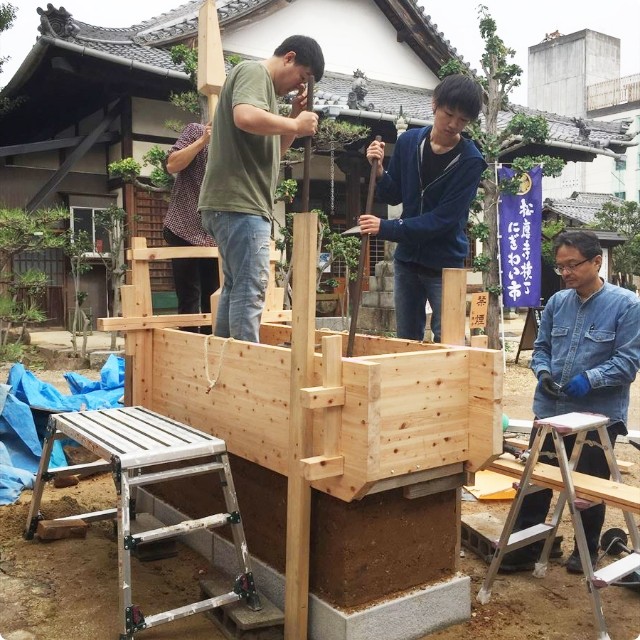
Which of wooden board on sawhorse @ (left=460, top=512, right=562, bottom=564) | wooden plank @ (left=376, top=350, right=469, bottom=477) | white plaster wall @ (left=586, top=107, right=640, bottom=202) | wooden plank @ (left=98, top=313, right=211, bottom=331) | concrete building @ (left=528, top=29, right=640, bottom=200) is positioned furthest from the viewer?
concrete building @ (left=528, top=29, right=640, bottom=200)

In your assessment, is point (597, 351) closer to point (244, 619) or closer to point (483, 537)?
point (483, 537)

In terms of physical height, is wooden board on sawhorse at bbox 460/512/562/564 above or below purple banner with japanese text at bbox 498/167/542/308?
below

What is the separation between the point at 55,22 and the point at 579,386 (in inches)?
341

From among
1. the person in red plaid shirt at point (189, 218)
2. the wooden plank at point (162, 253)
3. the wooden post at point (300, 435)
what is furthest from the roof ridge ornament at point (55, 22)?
the wooden post at point (300, 435)

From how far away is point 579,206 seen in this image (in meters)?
23.1

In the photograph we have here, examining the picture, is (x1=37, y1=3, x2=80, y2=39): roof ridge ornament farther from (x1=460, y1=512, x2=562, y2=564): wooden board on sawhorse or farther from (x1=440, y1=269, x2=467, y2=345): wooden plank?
(x1=460, y1=512, x2=562, y2=564): wooden board on sawhorse

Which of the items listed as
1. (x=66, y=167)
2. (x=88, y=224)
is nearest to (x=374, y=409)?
(x=66, y=167)

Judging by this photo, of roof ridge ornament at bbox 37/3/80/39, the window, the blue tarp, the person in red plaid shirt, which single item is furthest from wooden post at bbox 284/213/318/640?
the window

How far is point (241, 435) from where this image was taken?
10.7 feet

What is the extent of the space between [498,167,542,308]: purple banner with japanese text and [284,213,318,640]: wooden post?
785 centimetres

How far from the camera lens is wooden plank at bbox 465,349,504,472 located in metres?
2.77

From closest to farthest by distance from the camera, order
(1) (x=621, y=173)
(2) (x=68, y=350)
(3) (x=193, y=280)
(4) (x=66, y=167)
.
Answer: (3) (x=193, y=280) < (2) (x=68, y=350) < (4) (x=66, y=167) < (1) (x=621, y=173)

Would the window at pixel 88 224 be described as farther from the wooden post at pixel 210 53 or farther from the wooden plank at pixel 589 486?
the wooden plank at pixel 589 486

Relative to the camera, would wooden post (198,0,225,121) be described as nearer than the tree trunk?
Yes
